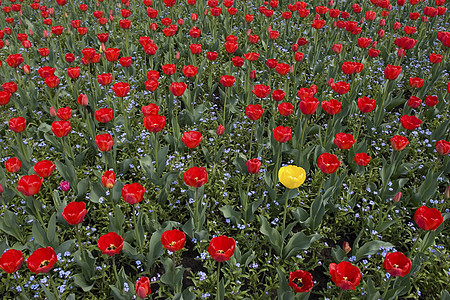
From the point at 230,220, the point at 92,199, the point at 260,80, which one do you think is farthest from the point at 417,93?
the point at 92,199

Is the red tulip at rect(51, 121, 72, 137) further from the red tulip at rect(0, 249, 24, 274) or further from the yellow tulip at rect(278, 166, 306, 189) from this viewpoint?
the yellow tulip at rect(278, 166, 306, 189)

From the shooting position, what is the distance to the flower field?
8.27ft

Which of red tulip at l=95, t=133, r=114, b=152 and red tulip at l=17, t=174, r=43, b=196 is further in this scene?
red tulip at l=95, t=133, r=114, b=152

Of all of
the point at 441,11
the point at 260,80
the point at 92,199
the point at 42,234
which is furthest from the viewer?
the point at 441,11

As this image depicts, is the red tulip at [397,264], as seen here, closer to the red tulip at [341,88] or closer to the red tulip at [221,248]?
the red tulip at [221,248]

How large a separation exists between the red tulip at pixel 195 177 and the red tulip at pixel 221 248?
0.47 meters

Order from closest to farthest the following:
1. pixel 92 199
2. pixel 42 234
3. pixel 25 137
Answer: pixel 42 234, pixel 92 199, pixel 25 137

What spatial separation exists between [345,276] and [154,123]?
1863 mm

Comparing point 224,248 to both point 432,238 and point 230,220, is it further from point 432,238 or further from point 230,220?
point 432,238

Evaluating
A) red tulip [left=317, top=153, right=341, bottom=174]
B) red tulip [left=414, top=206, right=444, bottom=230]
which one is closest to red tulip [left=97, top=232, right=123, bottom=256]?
red tulip [left=317, top=153, right=341, bottom=174]

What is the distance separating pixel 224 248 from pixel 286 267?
36.7 inches

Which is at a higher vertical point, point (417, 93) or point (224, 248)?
point (224, 248)

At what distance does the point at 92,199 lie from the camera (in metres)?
3.12

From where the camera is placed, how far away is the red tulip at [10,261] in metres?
2.03
